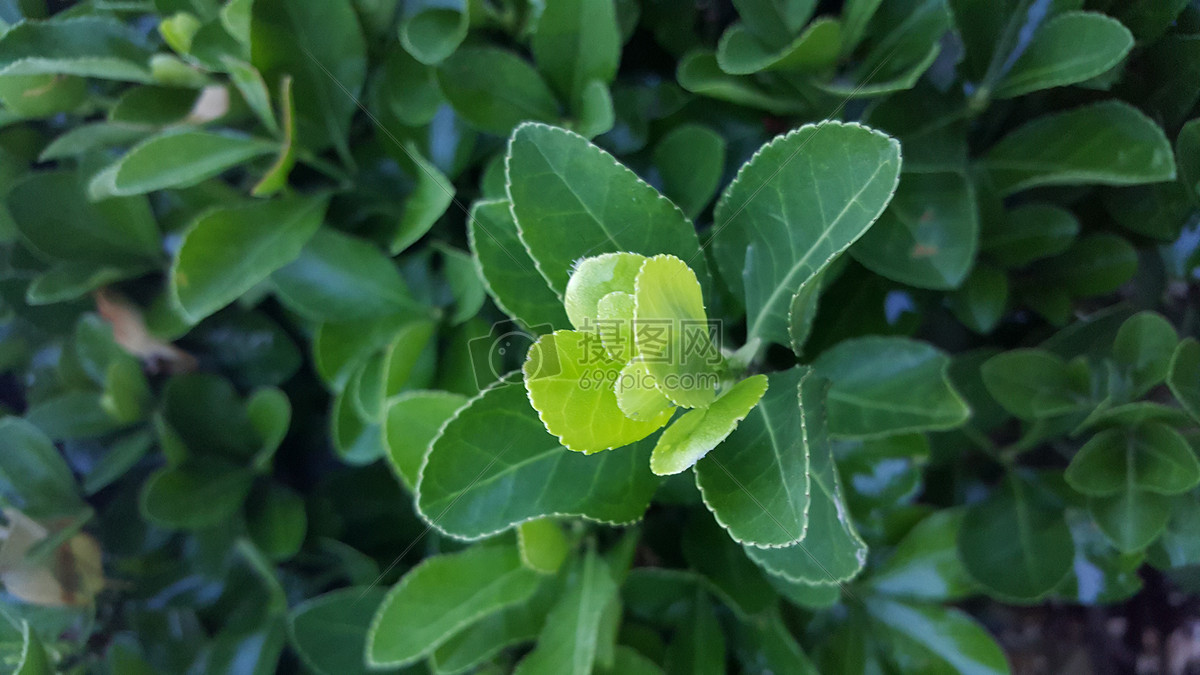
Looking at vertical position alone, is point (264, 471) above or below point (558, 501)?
below

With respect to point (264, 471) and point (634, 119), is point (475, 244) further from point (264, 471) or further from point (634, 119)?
point (264, 471)

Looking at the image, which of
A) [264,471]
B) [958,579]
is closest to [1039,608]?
[958,579]

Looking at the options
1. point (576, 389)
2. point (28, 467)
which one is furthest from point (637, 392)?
point (28, 467)

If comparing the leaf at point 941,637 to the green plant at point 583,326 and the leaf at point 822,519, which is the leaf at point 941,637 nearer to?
the green plant at point 583,326

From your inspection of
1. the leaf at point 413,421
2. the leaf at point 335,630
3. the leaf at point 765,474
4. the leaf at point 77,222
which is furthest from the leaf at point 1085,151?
the leaf at point 77,222

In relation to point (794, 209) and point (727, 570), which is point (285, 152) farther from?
point (727, 570)

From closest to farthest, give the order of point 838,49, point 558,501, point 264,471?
point 558,501 → point 838,49 → point 264,471

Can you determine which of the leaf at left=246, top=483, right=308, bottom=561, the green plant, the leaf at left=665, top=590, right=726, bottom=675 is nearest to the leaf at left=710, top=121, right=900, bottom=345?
the green plant
